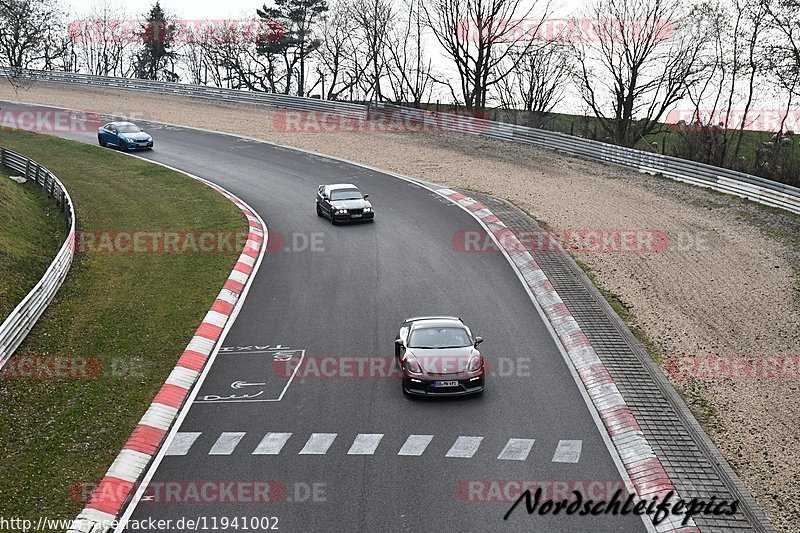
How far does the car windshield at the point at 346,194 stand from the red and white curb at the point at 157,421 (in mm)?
6514

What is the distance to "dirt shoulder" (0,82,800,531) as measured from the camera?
1498cm

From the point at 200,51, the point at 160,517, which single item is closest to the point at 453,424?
the point at 160,517

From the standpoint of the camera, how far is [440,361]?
15.7 m

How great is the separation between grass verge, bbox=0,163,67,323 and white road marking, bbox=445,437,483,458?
10859 millimetres

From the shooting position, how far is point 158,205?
29000mm

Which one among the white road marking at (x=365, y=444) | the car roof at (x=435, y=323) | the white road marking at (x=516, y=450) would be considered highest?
the car roof at (x=435, y=323)

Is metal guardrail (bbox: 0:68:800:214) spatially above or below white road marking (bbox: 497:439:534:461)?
above

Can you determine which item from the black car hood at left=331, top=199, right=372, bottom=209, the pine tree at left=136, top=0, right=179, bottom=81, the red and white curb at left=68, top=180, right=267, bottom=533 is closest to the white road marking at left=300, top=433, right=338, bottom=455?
the red and white curb at left=68, top=180, right=267, bottom=533

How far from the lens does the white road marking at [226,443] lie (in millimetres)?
13703

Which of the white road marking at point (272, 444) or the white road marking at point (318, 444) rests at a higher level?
the white road marking at point (318, 444)

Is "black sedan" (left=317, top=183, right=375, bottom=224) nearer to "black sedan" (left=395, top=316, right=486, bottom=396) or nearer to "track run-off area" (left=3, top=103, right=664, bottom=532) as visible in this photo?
"track run-off area" (left=3, top=103, right=664, bottom=532)

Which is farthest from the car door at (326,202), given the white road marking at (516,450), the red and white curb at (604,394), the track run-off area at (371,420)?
the white road marking at (516,450)

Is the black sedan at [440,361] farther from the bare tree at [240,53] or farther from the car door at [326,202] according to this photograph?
the bare tree at [240,53]

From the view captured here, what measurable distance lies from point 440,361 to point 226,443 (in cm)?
446
